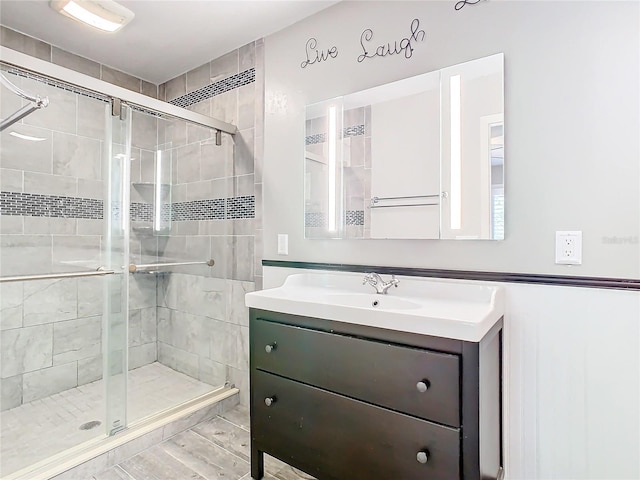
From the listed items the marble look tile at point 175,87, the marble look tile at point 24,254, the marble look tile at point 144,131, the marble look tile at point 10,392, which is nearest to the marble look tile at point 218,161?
the marble look tile at point 144,131

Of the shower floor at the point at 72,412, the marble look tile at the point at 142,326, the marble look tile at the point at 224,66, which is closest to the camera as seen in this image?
the shower floor at the point at 72,412

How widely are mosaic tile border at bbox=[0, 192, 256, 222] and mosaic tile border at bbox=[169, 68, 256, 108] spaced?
2.45ft

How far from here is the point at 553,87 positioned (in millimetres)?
1316

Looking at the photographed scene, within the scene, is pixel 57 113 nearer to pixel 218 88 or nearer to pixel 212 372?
pixel 218 88

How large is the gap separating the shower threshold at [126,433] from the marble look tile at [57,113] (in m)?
1.52

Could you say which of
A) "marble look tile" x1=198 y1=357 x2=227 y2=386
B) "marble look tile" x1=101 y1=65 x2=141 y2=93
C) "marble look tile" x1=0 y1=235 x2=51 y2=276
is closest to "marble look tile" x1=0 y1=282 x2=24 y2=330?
"marble look tile" x1=0 y1=235 x2=51 y2=276

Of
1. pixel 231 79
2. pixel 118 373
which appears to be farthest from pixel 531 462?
pixel 231 79

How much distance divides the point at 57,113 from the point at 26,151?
279mm

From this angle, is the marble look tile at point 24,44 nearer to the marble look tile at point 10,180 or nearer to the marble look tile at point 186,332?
the marble look tile at point 10,180

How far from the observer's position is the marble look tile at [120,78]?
2547mm

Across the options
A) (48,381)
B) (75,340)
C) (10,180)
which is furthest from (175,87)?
(48,381)

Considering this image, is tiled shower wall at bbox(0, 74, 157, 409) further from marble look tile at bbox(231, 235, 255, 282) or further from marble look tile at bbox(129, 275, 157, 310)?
marble look tile at bbox(231, 235, 255, 282)

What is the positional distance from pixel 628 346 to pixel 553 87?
3.09ft

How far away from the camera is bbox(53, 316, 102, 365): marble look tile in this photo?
228 centimetres
